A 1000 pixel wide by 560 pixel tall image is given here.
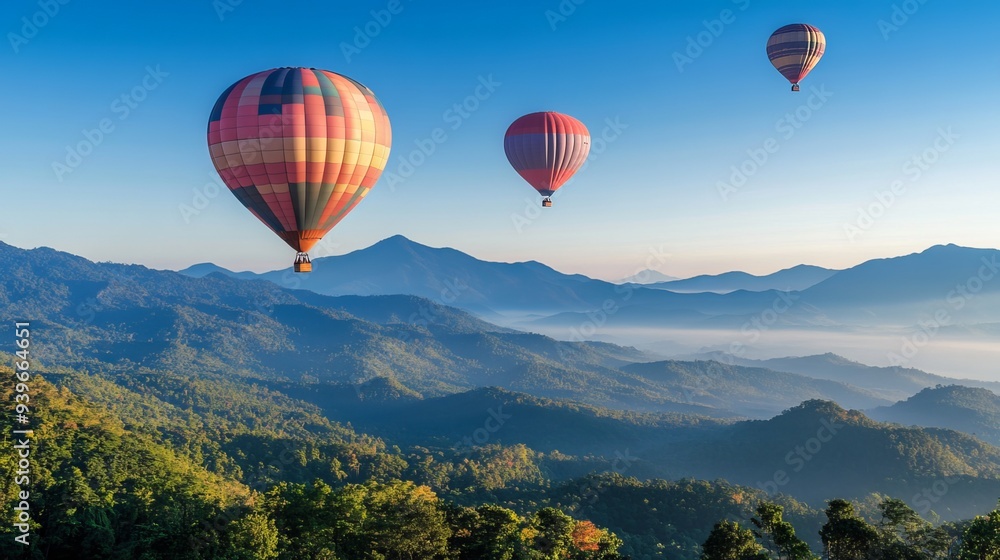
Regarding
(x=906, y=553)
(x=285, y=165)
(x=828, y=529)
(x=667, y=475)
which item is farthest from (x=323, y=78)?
(x=667, y=475)

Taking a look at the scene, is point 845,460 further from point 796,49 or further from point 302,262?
point 302,262

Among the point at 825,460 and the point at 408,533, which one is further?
the point at 825,460

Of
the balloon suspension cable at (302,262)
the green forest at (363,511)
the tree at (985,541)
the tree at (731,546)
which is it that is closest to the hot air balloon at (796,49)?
the green forest at (363,511)

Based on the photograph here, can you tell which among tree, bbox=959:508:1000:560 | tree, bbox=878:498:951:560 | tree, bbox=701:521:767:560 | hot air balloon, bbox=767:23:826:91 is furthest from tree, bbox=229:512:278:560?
hot air balloon, bbox=767:23:826:91

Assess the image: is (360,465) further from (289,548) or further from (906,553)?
(906,553)

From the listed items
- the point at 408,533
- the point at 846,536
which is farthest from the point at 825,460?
the point at 408,533

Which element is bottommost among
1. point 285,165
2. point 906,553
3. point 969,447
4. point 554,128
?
point 969,447
